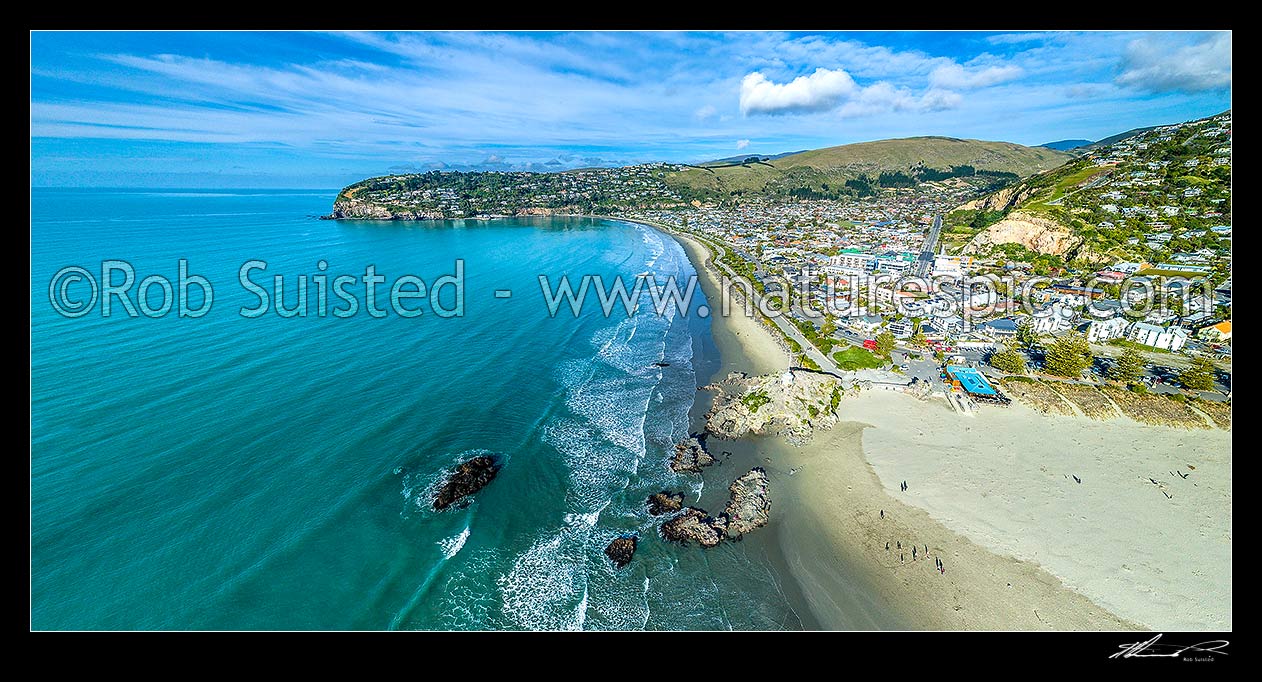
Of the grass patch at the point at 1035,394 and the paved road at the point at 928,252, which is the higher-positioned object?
the paved road at the point at 928,252

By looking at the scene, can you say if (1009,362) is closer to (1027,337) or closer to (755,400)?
(1027,337)

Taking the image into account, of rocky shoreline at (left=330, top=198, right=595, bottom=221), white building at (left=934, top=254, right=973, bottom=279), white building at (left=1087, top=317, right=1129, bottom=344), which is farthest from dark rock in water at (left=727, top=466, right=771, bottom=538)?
rocky shoreline at (left=330, top=198, right=595, bottom=221)

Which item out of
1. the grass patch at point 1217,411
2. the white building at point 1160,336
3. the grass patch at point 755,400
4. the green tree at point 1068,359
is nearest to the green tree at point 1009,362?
the green tree at point 1068,359

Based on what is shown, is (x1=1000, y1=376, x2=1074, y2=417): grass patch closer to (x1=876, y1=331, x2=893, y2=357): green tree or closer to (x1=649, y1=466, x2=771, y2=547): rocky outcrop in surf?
A: (x1=876, y1=331, x2=893, y2=357): green tree

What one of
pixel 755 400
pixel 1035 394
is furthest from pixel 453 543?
pixel 1035 394

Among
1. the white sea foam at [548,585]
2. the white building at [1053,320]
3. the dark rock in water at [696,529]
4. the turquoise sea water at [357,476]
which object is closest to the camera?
the white sea foam at [548,585]
